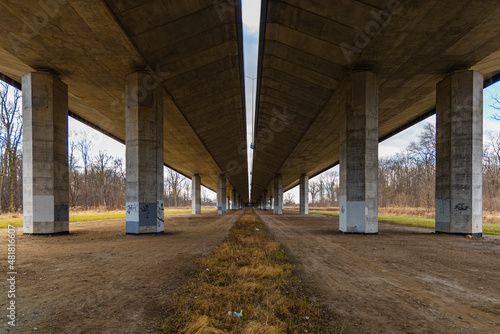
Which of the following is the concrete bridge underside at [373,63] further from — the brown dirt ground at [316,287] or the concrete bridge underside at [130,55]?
the brown dirt ground at [316,287]

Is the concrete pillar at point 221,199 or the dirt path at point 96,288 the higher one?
the dirt path at point 96,288

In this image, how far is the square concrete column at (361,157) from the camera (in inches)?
561

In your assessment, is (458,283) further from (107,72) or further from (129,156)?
(107,72)

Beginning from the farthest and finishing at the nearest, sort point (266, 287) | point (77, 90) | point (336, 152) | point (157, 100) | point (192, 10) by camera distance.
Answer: point (336, 152) < point (77, 90) < point (157, 100) < point (192, 10) < point (266, 287)

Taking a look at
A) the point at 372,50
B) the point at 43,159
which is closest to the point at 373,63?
the point at 372,50

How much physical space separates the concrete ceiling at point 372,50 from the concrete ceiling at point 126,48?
248 centimetres

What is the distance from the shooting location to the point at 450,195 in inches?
582

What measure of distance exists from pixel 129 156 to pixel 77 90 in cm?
699

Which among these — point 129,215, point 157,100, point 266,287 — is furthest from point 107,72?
point 266,287

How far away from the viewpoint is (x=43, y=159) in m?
14.4

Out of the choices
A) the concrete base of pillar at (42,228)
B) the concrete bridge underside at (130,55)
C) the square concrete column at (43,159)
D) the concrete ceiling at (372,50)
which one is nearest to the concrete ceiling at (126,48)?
the concrete bridge underside at (130,55)

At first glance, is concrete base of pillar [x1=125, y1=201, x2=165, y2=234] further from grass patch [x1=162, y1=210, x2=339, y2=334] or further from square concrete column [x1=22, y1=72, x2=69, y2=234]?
grass patch [x1=162, y1=210, x2=339, y2=334]

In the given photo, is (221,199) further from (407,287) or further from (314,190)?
(314,190)

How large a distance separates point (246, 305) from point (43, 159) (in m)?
15.3
